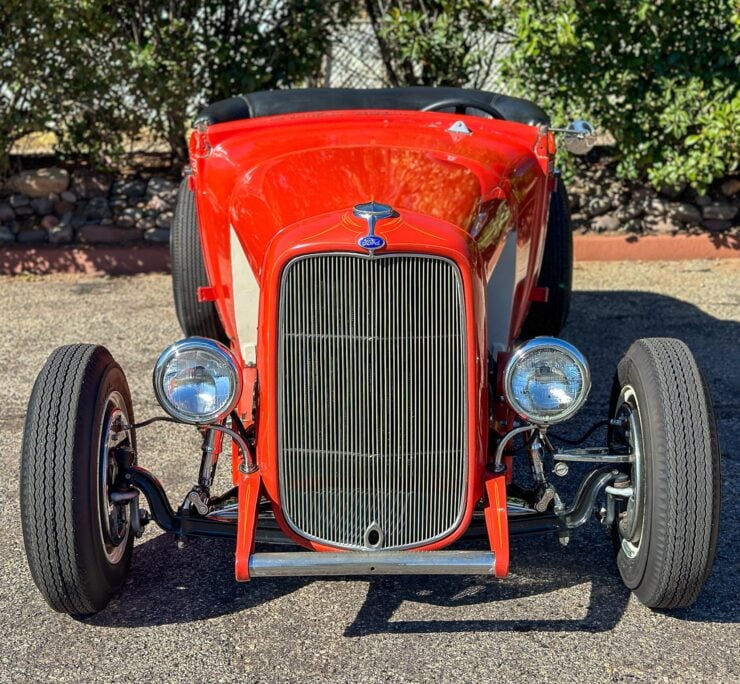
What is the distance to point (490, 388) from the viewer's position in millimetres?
3348

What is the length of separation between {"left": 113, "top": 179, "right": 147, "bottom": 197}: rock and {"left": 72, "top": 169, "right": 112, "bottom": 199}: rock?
0.26ft

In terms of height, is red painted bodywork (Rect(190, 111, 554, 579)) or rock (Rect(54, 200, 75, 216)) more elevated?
red painted bodywork (Rect(190, 111, 554, 579))

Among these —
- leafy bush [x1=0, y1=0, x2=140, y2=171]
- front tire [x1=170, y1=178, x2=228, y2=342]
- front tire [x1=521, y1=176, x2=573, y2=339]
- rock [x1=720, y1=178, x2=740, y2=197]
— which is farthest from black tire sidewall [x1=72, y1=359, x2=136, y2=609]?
rock [x1=720, y1=178, x2=740, y2=197]

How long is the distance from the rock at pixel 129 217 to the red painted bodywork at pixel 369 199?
3.39 m

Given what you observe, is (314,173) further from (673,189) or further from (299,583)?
(673,189)

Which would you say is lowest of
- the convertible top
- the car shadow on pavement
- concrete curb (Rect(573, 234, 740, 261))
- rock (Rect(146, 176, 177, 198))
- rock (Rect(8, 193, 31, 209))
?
concrete curb (Rect(573, 234, 740, 261))

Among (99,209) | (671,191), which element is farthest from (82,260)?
(671,191)

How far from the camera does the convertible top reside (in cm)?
491

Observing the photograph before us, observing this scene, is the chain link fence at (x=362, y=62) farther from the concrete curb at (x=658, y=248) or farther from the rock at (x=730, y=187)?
the rock at (x=730, y=187)

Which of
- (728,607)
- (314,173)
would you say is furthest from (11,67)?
(728,607)

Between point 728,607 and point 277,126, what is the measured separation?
2495mm

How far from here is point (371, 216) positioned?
2.92 meters

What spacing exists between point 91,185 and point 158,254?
82cm

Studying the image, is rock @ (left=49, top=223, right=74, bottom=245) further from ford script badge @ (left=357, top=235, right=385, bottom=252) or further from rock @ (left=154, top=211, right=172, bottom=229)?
ford script badge @ (left=357, top=235, right=385, bottom=252)
